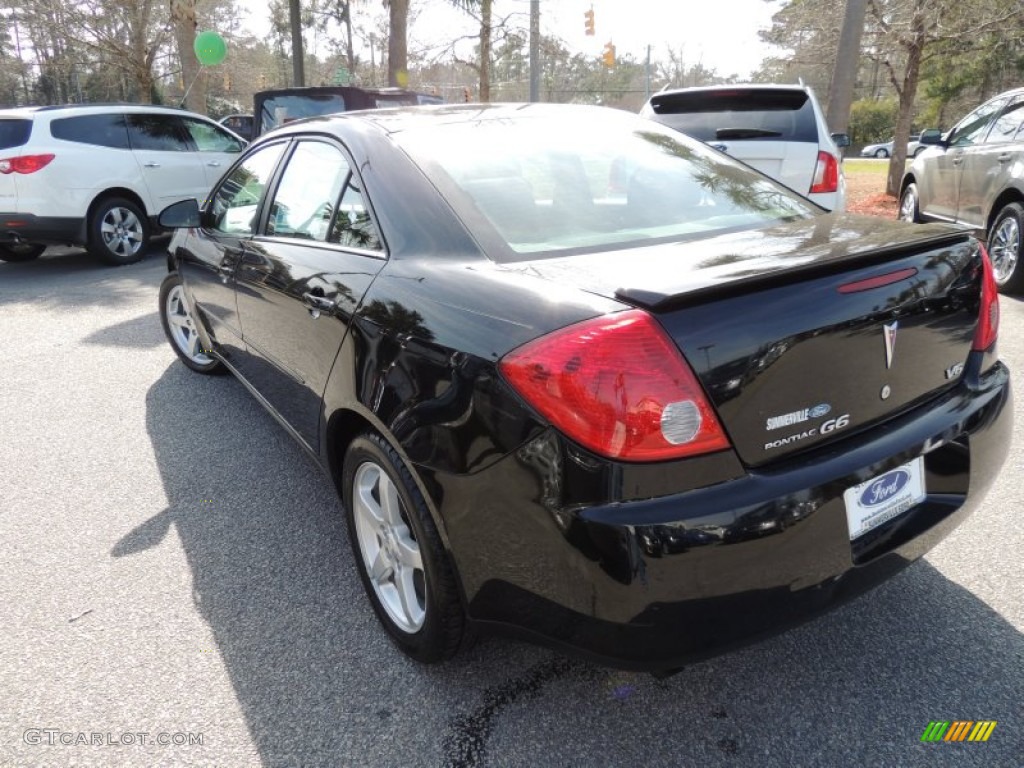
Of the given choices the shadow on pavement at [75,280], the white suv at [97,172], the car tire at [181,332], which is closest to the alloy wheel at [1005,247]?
the car tire at [181,332]

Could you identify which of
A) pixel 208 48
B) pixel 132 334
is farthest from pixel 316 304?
pixel 208 48

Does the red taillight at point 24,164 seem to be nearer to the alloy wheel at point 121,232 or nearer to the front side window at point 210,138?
the alloy wheel at point 121,232

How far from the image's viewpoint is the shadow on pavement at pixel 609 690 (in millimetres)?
1829

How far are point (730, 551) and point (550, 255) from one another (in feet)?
2.89

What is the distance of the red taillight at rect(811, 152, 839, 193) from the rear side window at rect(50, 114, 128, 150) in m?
7.71

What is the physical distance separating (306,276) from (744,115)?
5.04 metres

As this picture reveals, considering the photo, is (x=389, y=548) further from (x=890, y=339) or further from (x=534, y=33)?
(x=534, y=33)

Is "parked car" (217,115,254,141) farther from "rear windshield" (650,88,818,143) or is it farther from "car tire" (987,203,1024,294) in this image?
"car tire" (987,203,1024,294)

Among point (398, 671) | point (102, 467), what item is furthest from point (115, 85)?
point (398, 671)

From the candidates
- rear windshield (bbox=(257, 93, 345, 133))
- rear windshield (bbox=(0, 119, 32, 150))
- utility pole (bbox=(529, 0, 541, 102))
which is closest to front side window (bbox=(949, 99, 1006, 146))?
rear windshield (bbox=(257, 93, 345, 133))

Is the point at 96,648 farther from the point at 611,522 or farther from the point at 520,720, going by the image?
the point at 611,522

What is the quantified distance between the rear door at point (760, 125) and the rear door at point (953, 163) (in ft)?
6.65

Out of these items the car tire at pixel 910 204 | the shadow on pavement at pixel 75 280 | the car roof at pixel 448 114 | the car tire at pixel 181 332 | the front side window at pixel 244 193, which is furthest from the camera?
the car tire at pixel 910 204

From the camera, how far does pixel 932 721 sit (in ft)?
6.12
